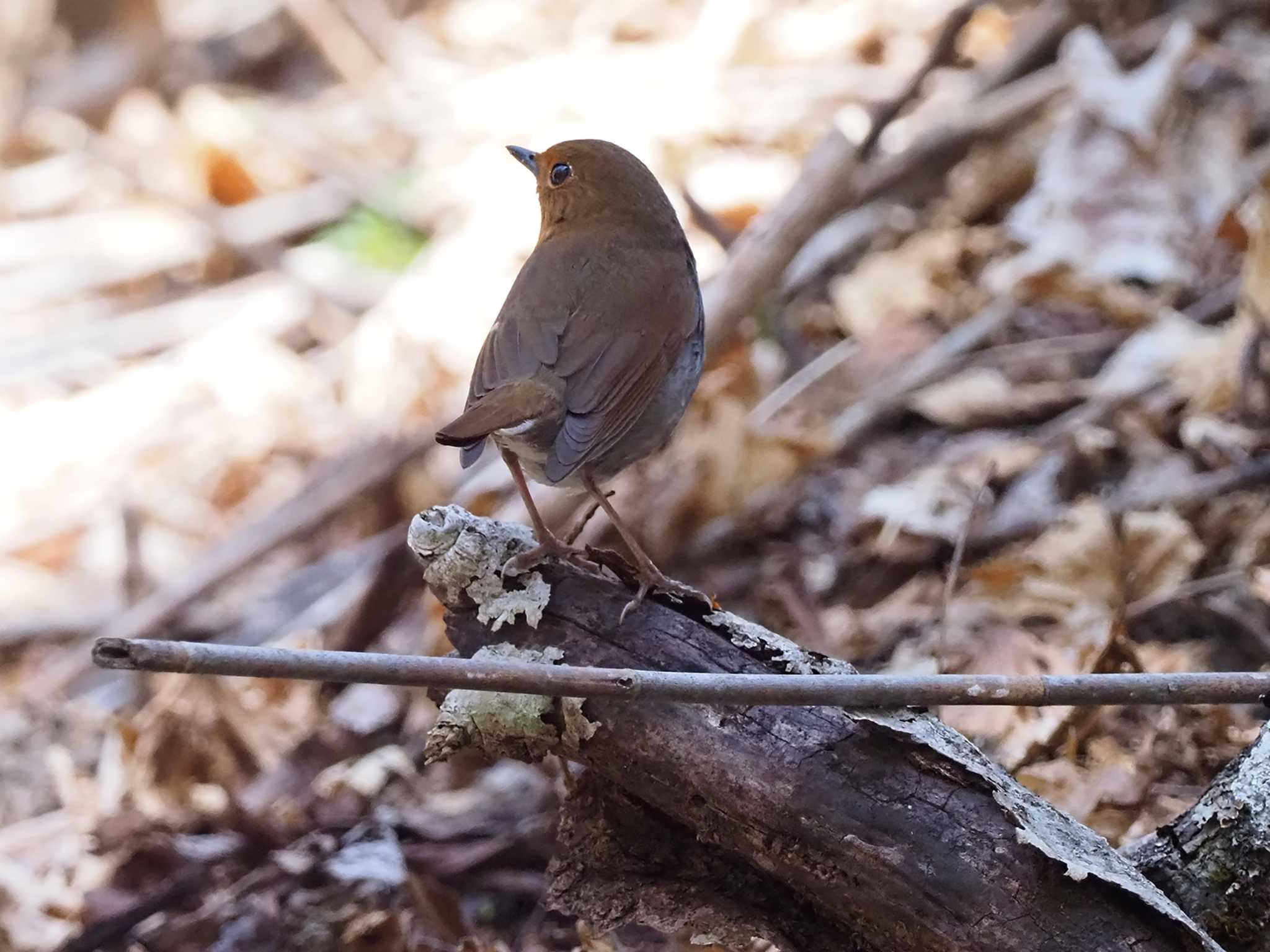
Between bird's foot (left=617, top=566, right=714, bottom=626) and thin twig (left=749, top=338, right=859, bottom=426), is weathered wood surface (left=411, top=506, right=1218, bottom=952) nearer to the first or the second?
bird's foot (left=617, top=566, right=714, bottom=626)

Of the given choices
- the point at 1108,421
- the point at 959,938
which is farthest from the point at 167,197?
the point at 959,938

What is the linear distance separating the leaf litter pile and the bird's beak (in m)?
1.37

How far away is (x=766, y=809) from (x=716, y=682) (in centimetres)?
32

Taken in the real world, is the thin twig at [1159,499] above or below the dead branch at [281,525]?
above

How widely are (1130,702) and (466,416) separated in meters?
1.22

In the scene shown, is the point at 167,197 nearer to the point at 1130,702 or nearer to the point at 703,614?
the point at 703,614

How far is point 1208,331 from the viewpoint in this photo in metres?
4.59

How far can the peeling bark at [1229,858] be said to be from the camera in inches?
74.2

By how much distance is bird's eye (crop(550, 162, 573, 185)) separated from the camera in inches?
123

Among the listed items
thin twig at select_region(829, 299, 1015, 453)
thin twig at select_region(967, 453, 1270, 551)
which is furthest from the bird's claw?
thin twig at select_region(829, 299, 1015, 453)

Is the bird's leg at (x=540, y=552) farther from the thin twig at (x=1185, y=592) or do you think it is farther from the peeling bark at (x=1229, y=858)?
the thin twig at (x=1185, y=592)

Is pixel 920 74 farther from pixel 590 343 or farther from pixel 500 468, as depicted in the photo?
pixel 590 343

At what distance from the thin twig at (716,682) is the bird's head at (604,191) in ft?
5.10

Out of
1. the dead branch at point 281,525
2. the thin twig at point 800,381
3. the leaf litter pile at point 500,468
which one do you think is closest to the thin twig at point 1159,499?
the leaf litter pile at point 500,468
